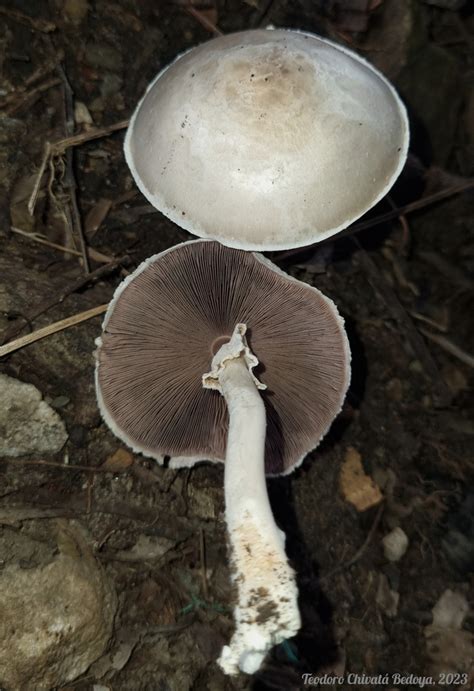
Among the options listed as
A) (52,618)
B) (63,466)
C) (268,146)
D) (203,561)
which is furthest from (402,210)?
(52,618)

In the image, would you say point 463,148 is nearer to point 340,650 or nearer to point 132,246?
point 132,246

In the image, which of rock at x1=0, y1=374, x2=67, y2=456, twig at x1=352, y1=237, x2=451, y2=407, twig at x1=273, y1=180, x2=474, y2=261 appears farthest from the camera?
twig at x1=352, y1=237, x2=451, y2=407

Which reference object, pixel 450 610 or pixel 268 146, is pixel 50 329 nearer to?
pixel 268 146

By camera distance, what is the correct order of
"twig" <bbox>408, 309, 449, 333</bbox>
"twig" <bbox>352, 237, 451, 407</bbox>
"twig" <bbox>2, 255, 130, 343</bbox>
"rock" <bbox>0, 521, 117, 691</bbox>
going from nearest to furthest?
1. "rock" <bbox>0, 521, 117, 691</bbox>
2. "twig" <bbox>2, 255, 130, 343</bbox>
3. "twig" <bbox>352, 237, 451, 407</bbox>
4. "twig" <bbox>408, 309, 449, 333</bbox>

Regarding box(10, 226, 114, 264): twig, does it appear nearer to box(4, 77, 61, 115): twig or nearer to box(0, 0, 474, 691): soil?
box(0, 0, 474, 691): soil

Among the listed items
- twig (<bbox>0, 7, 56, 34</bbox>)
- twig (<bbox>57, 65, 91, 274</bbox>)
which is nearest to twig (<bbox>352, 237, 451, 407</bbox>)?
twig (<bbox>57, 65, 91, 274</bbox>)
